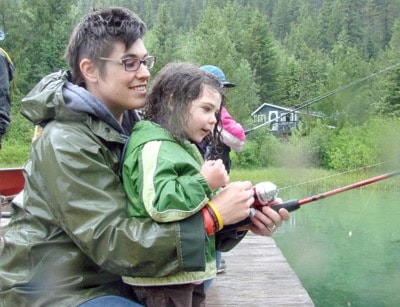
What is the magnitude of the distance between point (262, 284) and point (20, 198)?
6.98 ft

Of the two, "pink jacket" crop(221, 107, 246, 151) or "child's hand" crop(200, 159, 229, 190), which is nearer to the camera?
"child's hand" crop(200, 159, 229, 190)

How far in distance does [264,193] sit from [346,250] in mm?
6029

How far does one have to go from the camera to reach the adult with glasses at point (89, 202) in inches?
59.3

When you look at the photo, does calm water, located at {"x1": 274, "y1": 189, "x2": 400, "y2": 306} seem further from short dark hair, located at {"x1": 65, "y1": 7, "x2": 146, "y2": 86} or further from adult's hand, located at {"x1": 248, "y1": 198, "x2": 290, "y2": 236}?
short dark hair, located at {"x1": 65, "y1": 7, "x2": 146, "y2": 86}

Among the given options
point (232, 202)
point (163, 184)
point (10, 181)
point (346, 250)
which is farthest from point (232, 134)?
point (346, 250)

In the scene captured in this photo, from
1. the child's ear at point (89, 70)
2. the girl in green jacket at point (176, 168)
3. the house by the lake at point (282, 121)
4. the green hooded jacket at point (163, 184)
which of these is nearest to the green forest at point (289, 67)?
the house by the lake at point (282, 121)

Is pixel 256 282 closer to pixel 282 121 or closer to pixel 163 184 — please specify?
pixel 282 121

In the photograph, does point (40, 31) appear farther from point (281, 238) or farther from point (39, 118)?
point (39, 118)

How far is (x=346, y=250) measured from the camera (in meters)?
7.49

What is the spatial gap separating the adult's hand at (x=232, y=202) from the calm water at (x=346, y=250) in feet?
13.6

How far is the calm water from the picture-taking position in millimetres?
5988

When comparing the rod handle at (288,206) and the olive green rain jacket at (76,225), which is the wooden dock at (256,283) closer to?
the rod handle at (288,206)

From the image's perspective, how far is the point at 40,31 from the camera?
111ft

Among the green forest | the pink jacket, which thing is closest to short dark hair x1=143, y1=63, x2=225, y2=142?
the green forest
